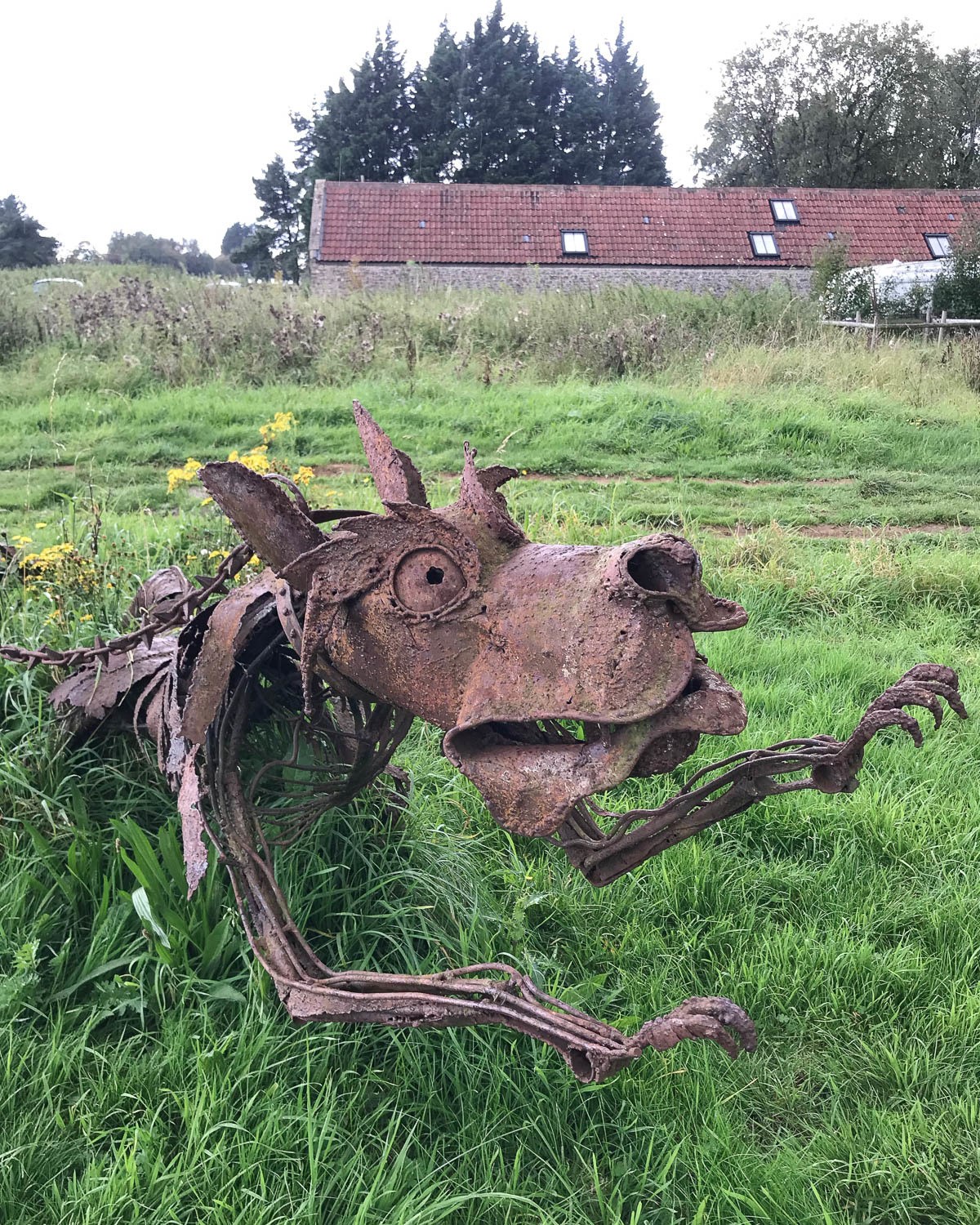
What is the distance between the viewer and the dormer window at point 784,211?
2252 centimetres

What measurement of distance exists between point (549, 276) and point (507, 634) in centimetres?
2143

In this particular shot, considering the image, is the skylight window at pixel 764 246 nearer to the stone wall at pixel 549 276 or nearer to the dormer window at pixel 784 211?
the stone wall at pixel 549 276

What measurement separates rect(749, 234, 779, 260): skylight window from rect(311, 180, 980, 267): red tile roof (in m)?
0.15

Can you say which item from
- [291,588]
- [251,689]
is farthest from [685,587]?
[251,689]

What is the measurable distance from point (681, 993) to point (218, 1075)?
1144 mm

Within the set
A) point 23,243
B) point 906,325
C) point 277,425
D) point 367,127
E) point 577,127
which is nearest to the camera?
point 277,425

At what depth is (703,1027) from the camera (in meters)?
1.05

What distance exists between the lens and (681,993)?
2.17 meters

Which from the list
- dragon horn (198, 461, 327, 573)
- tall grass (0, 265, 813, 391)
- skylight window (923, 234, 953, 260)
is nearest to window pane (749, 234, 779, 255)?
skylight window (923, 234, 953, 260)

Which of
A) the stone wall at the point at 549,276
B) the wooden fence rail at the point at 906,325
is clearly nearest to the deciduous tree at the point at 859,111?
the stone wall at the point at 549,276

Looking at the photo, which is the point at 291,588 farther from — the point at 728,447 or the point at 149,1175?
the point at 728,447

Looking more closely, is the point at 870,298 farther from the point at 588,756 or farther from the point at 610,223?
the point at 588,756

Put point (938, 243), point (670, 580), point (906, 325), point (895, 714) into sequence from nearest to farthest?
1. point (670, 580)
2. point (895, 714)
3. point (906, 325)
4. point (938, 243)

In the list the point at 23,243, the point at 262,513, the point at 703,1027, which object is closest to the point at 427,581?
the point at 262,513
